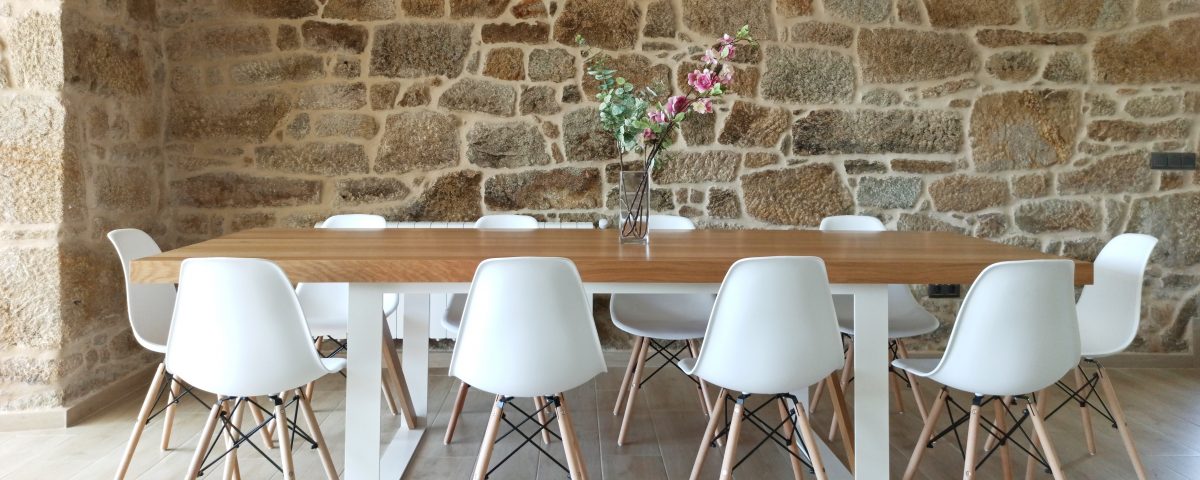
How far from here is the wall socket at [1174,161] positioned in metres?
3.73

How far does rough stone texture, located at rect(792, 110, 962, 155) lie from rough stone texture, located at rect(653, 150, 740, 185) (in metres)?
0.35

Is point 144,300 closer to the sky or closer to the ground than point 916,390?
closer to the sky

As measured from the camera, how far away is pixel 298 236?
2.60 metres

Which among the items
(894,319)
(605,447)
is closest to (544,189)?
(605,447)

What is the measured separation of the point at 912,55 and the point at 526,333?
2919 mm

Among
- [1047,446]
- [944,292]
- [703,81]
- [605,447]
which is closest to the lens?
[1047,446]

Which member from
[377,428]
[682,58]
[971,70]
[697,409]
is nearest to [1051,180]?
[971,70]

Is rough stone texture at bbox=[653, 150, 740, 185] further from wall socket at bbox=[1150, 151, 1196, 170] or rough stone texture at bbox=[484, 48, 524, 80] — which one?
wall socket at bbox=[1150, 151, 1196, 170]

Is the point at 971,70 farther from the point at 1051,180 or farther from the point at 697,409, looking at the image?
the point at 697,409

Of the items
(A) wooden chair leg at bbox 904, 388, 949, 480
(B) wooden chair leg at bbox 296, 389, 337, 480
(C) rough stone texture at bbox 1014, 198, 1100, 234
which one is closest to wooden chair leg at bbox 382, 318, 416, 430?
(B) wooden chair leg at bbox 296, 389, 337, 480

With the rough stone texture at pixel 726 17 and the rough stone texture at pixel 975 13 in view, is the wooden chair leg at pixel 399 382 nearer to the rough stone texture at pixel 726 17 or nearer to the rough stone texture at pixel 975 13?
the rough stone texture at pixel 726 17

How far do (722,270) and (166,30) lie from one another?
10.6ft

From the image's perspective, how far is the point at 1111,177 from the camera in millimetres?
3789

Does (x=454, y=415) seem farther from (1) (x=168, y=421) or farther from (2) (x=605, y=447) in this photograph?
(1) (x=168, y=421)
